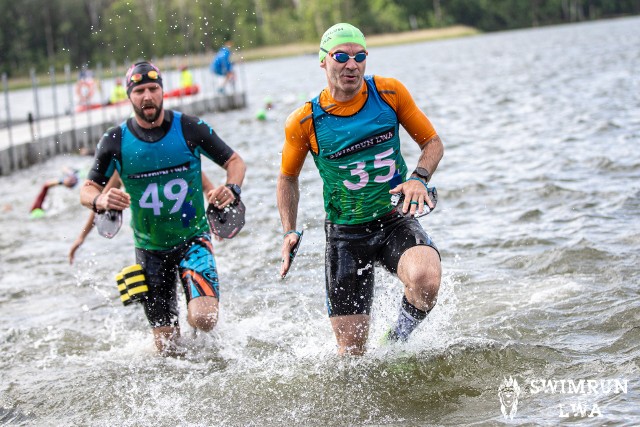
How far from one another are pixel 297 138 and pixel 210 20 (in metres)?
61.9

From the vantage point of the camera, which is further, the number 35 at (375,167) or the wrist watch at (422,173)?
the number 35 at (375,167)

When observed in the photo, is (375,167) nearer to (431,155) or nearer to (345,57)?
(431,155)

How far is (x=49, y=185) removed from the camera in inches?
537

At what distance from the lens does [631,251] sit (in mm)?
9039

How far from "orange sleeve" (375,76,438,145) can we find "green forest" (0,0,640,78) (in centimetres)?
5591

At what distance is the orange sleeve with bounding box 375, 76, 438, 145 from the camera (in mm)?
6059

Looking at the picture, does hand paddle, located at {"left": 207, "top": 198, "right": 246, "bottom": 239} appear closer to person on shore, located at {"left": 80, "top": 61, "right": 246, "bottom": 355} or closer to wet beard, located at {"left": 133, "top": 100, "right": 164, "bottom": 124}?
person on shore, located at {"left": 80, "top": 61, "right": 246, "bottom": 355}

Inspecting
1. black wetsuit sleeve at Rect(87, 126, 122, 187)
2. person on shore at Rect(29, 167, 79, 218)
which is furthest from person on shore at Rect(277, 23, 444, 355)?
person on shore at Rect(29, 167, 79, 218)

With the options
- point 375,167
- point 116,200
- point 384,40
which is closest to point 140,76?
point 116,200

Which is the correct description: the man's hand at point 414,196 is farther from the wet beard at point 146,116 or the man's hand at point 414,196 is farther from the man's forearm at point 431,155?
the wet beard at point 146,116

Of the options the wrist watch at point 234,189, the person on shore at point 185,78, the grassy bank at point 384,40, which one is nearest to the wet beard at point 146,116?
the wrist watch at point 234,189

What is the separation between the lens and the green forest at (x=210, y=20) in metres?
74.8

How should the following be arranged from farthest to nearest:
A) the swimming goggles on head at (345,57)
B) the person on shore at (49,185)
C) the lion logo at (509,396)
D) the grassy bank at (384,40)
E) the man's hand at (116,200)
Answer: the grassy bank at (384,40) → the person on shore at (49,185) → the man's hand at (116,200) → the swimming goggles on head at (345,57) → the lion logo at (509,396)

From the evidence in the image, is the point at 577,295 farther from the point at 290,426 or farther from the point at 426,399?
the point at 290,426
